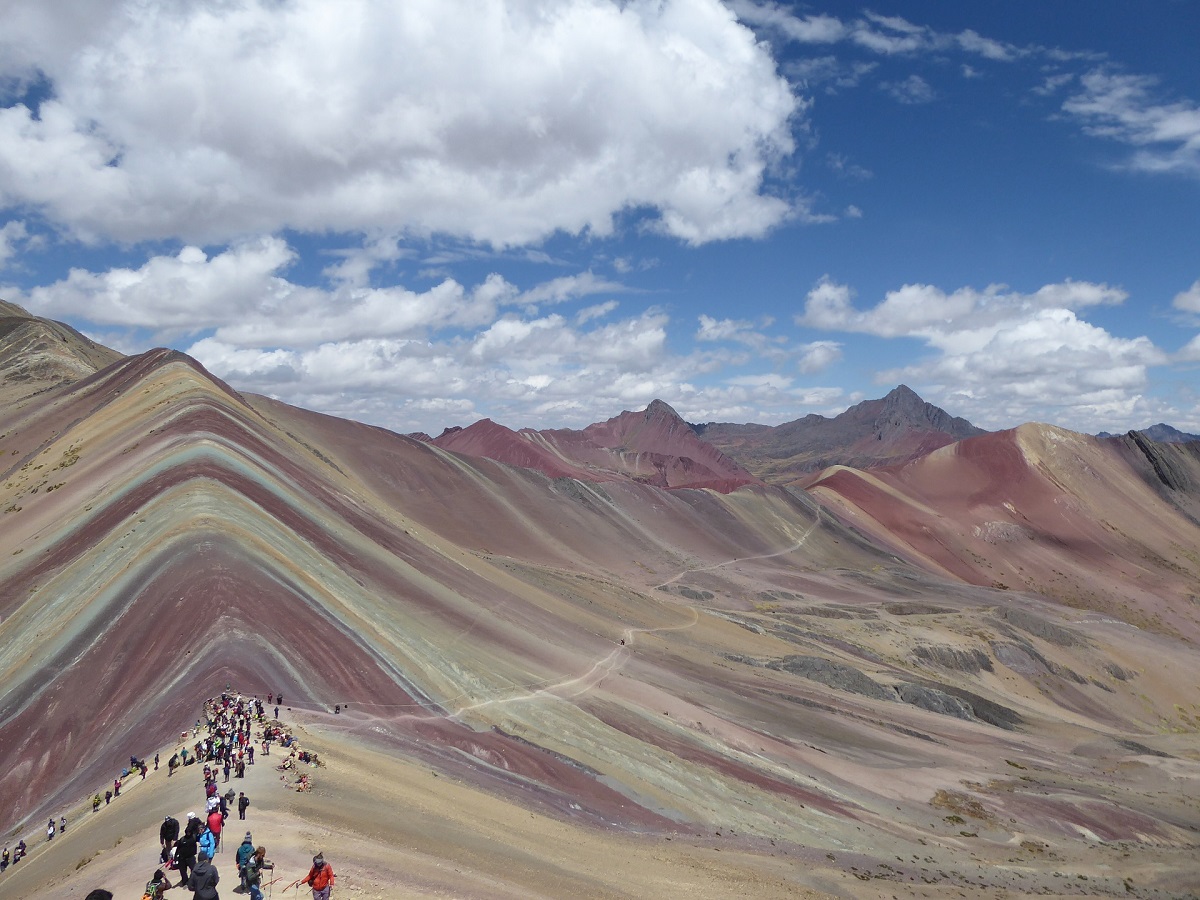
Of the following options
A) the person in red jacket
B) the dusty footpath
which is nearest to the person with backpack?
the dusty footpath

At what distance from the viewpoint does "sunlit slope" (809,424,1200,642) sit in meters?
142

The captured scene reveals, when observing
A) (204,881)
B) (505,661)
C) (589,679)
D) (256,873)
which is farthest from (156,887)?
(589,679)

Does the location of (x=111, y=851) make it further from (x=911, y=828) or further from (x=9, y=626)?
(x=911, y=828)

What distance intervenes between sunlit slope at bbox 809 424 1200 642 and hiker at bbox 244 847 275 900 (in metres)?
143

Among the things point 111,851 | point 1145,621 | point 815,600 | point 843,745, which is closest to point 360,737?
point 111,851

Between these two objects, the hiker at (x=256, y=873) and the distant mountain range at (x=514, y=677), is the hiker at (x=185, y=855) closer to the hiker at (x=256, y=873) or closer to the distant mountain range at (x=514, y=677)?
the hiker at (x=256, y=873)

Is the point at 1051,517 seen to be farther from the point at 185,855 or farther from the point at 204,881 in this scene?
the point at 204,881

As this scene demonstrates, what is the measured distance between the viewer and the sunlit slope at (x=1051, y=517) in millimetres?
142000

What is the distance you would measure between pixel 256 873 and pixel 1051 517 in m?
182

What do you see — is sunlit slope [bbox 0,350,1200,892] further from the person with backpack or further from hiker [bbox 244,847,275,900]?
hiker [bbox 244,847,275,900]

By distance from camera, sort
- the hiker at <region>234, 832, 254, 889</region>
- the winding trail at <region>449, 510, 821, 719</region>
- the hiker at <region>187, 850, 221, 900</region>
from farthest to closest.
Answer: the winding trail at <region>449, 510, 821, 719</region> < the hiker at <region>234, 832, 254, 889</region> < the hiker at <region>187, 850, 221, 900</region>

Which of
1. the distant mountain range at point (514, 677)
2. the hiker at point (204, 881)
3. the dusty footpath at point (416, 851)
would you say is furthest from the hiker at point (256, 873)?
the distant mountain range at point (514, 677)

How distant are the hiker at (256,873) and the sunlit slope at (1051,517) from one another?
143 meters

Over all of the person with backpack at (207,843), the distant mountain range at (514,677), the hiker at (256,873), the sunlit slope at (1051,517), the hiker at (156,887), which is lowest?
the hiker at (156,887)
